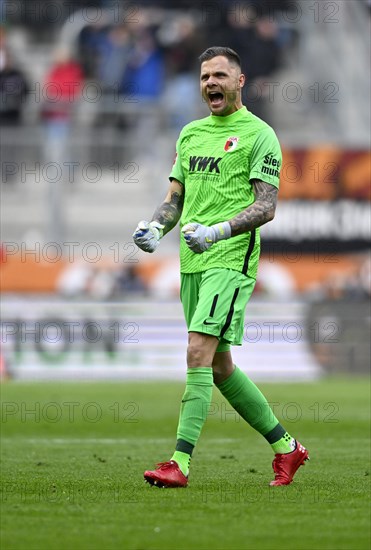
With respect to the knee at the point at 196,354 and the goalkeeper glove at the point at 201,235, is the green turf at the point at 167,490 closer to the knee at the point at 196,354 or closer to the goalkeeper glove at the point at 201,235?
the knee at the point at 196,354

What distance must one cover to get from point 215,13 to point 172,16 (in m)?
0.98

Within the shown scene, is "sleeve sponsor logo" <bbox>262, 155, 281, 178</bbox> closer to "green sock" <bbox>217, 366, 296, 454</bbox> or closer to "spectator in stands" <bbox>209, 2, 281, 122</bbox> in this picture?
"green sock" <bbox>217, 366, 296, 454</bbox>

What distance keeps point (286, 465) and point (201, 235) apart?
4.96 ft

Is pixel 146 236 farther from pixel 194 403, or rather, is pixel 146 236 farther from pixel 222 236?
pixel 194 403

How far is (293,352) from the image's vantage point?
19766mm

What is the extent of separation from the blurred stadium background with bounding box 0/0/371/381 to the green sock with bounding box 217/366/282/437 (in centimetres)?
1158

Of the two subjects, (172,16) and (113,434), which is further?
(172,16)

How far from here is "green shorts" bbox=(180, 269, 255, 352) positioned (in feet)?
23.9

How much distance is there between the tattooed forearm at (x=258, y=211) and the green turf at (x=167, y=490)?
1.47 m

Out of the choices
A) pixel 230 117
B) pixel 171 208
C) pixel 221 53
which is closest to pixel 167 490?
pixel 171 208

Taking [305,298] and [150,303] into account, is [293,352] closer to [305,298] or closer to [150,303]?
[305,298]

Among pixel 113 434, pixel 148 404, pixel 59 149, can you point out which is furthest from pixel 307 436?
pixel 59 149

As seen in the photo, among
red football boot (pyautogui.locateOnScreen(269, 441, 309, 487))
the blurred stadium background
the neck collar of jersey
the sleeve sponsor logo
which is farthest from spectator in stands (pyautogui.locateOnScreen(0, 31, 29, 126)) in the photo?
red football boot (pyautogui.locateOnScreen(269, 441, 309, 487))

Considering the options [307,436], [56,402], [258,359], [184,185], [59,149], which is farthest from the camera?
[59,149]
